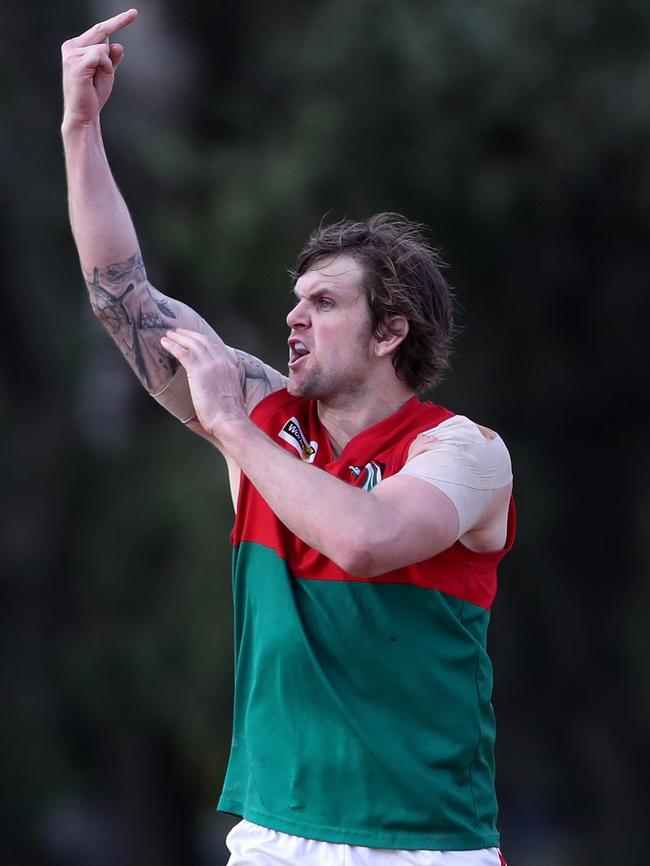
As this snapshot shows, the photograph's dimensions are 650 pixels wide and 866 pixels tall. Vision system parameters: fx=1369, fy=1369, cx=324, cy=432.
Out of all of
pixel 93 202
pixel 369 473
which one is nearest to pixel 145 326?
pixel 93 202

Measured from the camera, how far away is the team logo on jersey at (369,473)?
2920mm

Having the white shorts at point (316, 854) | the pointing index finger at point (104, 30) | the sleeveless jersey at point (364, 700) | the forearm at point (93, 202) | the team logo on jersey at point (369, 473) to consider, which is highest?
the pointing index finger at point (104, 30)

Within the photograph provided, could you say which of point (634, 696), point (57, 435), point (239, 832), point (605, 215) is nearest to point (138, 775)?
point (57, 435)

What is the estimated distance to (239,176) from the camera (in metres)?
9.09

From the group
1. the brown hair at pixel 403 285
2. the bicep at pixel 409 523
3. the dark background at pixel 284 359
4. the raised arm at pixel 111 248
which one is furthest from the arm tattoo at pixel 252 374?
the dark background at pixel 284 359

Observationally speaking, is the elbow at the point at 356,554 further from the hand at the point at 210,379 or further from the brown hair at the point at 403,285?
the brown hair at the point at 403,285

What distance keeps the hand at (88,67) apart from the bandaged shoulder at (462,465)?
101cm

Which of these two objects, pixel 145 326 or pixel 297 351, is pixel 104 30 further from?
pixel 297 351

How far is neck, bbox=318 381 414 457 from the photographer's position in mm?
3104

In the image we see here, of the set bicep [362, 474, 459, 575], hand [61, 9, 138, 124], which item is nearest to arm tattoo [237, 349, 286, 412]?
bicep [362, 474, 459, 575]

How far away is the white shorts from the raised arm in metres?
0.99

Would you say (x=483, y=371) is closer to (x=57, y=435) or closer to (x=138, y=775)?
(x=57, y=435)

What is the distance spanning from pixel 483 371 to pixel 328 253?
604 centimetres

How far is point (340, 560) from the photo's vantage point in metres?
2.63
